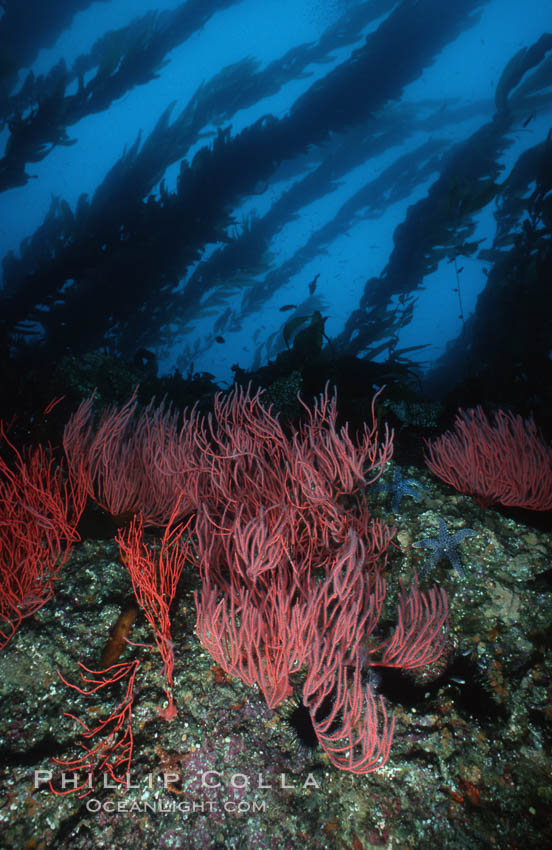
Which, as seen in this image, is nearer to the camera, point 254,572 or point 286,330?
point 254,572

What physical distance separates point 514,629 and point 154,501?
270cm

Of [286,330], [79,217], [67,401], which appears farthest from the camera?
[79,217]

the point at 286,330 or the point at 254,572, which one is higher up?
the point at 286,330

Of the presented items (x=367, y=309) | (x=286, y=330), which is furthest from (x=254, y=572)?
(x=367, y=309)

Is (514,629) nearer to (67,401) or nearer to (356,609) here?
(356,609)

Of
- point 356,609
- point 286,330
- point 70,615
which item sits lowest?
point 70,615

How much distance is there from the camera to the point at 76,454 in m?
2.89

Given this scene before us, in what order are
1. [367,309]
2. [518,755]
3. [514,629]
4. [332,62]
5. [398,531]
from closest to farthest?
[518,755], [514,629], [398,531], [367,309], [332,62]

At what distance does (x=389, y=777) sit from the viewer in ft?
6.09

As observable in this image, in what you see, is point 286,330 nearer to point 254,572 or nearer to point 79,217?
point 254,572

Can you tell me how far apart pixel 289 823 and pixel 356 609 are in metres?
1.09

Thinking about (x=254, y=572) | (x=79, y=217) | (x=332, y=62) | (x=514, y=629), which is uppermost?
(x=332, y=62)

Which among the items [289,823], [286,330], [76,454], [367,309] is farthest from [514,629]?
[367,309]

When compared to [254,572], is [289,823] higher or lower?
lower
